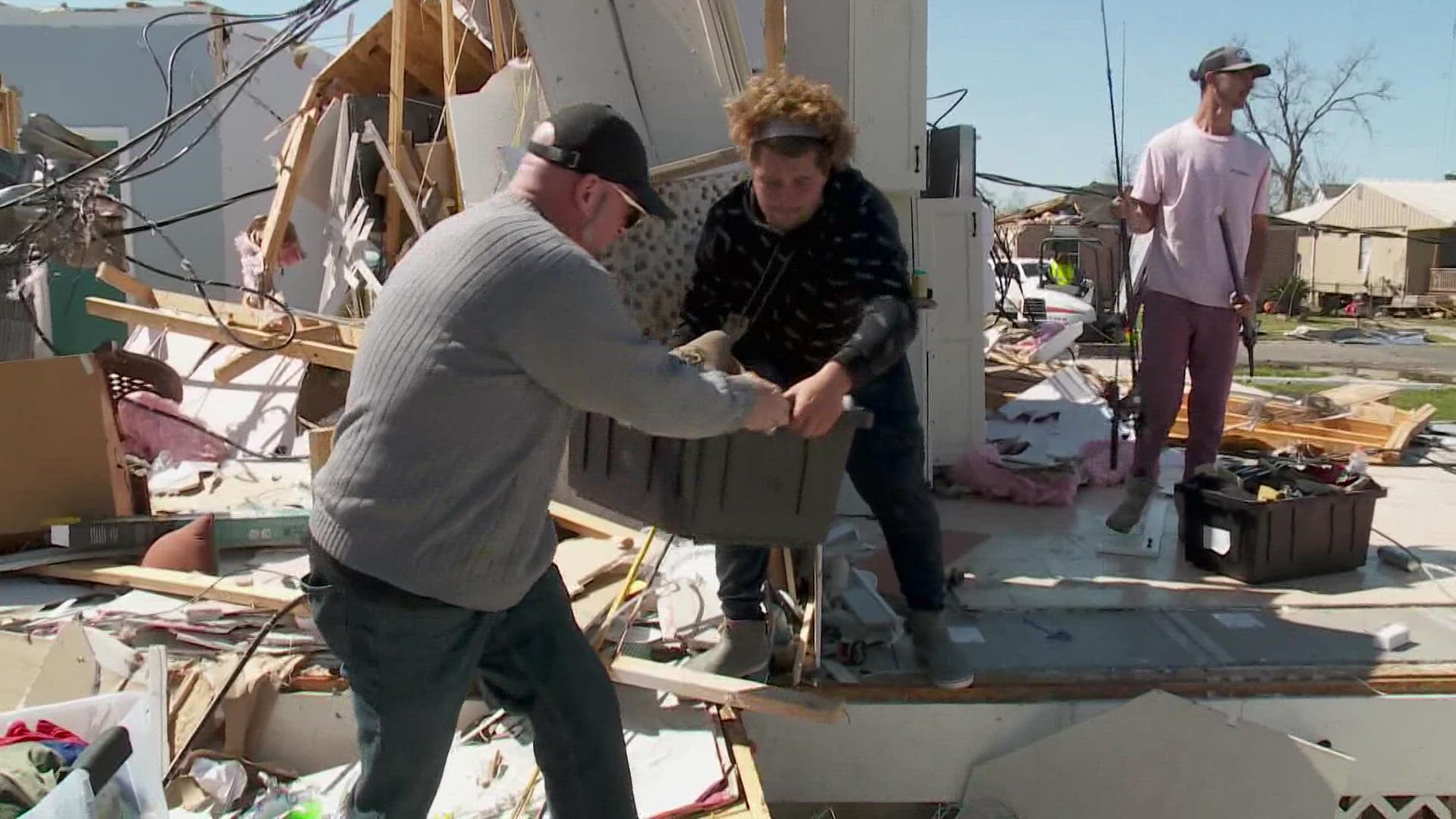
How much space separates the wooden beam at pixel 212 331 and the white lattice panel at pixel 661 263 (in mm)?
1685

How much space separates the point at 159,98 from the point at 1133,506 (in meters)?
12.1

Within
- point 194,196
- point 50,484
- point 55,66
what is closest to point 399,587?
point 50,484

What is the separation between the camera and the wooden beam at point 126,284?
5555mm

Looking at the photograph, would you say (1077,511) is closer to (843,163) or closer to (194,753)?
(843,163)

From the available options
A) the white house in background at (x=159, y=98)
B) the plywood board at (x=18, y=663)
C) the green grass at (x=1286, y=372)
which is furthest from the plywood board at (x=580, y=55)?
the white house in background at (x=159, y=98)

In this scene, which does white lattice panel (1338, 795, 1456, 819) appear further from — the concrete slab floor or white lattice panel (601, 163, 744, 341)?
white lattice panel (601, 163, 744, 341)

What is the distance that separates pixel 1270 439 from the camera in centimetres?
593

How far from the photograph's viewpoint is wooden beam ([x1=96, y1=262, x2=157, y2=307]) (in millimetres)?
5555

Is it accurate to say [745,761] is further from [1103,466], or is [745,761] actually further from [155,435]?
[155,435]

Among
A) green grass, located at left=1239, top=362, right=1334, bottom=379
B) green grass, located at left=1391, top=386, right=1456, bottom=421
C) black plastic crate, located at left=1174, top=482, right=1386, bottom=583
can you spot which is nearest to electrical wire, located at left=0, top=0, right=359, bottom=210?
black plastic crate, located at left=1174, top=482, right=1386, bottom=583

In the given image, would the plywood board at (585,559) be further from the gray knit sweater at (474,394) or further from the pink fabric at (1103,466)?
the pink fabric at (1103,466)

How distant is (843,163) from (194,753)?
223 cm

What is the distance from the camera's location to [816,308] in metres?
2.74

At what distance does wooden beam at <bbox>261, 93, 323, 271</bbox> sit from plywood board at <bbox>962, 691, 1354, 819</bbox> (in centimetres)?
536
